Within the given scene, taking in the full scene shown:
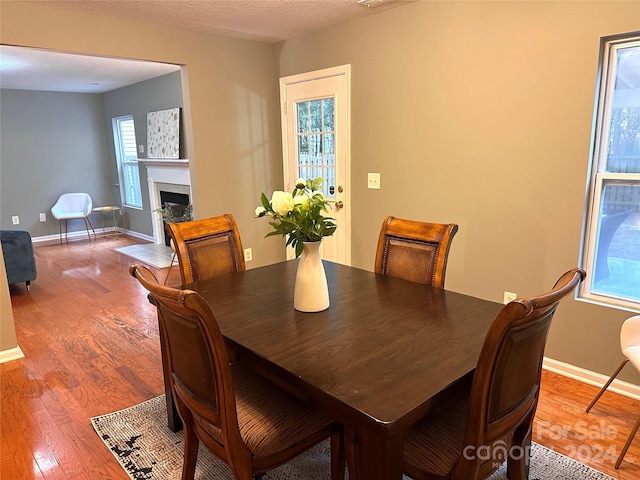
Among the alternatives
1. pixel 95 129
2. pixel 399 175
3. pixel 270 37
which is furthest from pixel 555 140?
pixel 95 129

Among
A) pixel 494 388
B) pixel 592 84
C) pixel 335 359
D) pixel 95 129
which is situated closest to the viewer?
pixel 494 388

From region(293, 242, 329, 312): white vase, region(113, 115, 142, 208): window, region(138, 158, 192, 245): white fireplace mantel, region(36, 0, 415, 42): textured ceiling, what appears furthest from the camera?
region(113, 115, 142, 208): window

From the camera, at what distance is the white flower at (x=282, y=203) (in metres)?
1.53

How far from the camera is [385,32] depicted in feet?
10.2

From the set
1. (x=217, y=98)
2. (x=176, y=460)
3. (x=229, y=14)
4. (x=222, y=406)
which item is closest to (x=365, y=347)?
(x=222, y=406)

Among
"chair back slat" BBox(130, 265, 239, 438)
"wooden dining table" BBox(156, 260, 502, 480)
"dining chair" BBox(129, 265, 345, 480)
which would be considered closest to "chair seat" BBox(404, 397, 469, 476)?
"wooden dining table" BBox(156, 260, 502, 480)

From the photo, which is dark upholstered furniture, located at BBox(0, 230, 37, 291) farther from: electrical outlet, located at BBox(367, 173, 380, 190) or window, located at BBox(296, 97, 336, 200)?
electrical outlet, located at BBox(367, 173, 380, 190)

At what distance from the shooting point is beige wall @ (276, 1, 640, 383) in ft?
7.70

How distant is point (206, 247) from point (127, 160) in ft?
18.8

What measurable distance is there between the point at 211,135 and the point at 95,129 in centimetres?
461

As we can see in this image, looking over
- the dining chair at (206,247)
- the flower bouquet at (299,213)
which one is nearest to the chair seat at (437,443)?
the flower bouquet at (299,213)

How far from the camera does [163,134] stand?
588 cm

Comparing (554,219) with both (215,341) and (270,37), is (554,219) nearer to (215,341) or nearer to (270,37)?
(215,341)

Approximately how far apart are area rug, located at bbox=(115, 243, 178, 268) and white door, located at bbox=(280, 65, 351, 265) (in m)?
2.31
